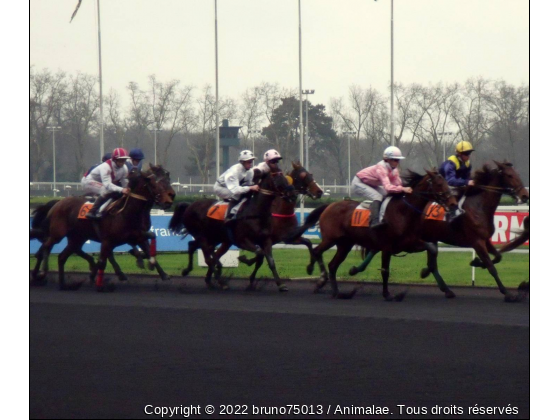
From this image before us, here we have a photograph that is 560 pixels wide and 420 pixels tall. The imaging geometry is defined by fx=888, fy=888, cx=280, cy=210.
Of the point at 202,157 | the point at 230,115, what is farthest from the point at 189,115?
the point at 202,157

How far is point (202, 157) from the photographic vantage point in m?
35.7

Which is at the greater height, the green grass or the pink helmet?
the pink helmet

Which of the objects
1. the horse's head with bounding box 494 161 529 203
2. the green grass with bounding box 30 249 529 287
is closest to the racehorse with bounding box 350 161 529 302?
the horse's head with bounding box 494 161 529 203

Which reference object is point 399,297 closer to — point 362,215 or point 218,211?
point 362,215

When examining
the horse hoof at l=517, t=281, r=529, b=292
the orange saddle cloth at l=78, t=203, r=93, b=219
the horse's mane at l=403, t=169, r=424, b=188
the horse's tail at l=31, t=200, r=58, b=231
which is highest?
the horse's mane at l=403, t=169, r=424, b=188

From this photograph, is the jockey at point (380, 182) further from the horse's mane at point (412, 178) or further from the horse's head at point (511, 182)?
the horse's head at point (511, 182)

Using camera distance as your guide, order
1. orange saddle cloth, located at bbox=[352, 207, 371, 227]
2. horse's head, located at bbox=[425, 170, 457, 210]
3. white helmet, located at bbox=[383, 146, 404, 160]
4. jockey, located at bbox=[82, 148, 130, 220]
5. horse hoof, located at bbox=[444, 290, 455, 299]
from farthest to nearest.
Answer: jockey, located at bbox=[82, 148, 130, 220], orange saddle cloth, located at bbox=[352, 207, 371, 227], white helmet, located at bbox=[383, 146, 404, 160], horse hoof, located at bbox=[444, 290, 455, 299], horse's head, located at bbox=[425, 170, 457, 210]

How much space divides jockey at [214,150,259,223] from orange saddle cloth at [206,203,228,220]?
25cm

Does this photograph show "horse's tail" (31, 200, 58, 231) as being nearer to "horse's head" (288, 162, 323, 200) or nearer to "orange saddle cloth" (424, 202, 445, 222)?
"horse's head" (288, 162, 323, 200)

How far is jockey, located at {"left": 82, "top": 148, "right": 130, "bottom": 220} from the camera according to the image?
520 inches

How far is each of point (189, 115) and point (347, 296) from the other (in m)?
20.6

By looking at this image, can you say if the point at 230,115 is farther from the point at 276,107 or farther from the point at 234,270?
the point at 234,270

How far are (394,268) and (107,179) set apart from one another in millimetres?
5775

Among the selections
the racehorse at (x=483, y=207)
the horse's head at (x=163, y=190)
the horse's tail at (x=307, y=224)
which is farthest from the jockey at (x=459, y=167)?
the horse's head at (x=163, y=190)
